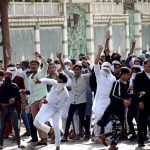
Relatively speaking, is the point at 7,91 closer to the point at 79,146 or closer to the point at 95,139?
the point at 79,146

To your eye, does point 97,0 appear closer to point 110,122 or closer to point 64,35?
point 64,35

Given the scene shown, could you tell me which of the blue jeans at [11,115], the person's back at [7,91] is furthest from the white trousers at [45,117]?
the person's back at [7,91]

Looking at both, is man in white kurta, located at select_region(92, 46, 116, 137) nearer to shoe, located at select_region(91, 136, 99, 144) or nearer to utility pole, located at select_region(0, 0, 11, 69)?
shoe, located at select_region(91, 136, 99, 144)

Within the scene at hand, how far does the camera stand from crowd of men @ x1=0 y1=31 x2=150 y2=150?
1180 centimetres

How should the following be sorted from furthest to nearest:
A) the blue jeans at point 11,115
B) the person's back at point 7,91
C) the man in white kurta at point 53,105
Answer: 1. the blue jeans at point 11,115
2. the person's back at point 7,91
3. the man in white kurta at point 53,105

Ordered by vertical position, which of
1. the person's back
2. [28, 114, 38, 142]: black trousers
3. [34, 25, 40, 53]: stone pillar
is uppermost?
[34, 25, 40, 53]: stone pillar

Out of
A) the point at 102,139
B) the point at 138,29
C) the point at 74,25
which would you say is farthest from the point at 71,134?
the point at 138,29

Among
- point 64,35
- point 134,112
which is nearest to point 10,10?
point 64,35

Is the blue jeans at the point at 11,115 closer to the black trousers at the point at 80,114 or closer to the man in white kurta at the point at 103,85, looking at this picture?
the black trousers at the point at 80,114

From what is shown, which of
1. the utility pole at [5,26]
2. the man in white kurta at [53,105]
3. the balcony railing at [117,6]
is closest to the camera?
the man in white kurta at [53,105]

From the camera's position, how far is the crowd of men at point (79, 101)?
1180cm

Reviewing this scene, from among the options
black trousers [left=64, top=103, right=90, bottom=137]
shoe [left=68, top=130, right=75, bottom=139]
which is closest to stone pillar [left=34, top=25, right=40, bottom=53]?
shoe [left=68, top=130, right=75, bottom=139]

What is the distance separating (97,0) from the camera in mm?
31375

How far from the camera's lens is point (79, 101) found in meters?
13.1
